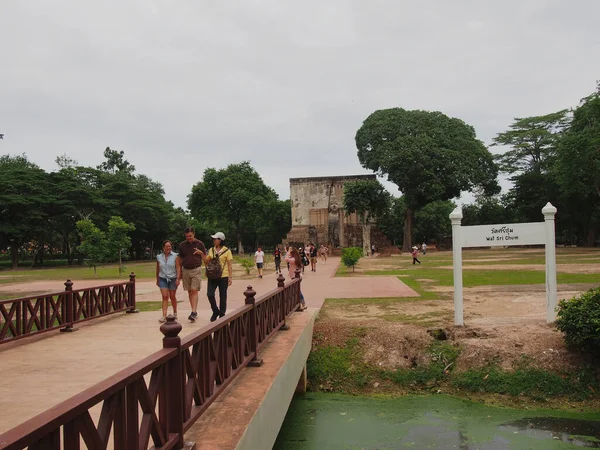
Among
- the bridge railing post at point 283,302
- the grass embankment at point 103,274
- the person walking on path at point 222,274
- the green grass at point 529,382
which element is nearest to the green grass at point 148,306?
the person walking on path at point 222,274

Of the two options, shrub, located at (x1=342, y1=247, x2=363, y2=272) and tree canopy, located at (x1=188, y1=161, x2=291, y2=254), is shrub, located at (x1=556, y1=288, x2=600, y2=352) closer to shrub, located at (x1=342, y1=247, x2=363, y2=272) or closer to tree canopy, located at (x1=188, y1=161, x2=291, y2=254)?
shrub, located at (x1=342, y1=247, x2=363, y2=272)

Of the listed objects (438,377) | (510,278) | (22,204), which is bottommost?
(438,377)

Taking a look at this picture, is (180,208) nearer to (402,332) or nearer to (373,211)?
(373,211)

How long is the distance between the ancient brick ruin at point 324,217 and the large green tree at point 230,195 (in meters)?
4.82

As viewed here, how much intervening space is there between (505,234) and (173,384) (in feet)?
22.5

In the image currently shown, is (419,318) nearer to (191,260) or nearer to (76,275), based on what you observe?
(191,260)

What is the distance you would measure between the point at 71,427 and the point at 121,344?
4703 mm

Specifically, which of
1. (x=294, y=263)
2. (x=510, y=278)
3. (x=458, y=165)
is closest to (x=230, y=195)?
(x=458, y=165)

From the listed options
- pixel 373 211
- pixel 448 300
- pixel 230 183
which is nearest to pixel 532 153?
pixel 373 211

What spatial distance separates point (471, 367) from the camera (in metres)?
7.51

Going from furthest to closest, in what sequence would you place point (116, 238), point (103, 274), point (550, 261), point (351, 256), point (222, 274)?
point (103, 274) → point (116, 238) → point (351, 256) → point (550, 261) → point (222, 274)

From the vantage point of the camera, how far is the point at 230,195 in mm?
48906

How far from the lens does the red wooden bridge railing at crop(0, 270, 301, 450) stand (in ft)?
6.25

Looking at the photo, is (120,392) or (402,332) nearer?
(120,392)
